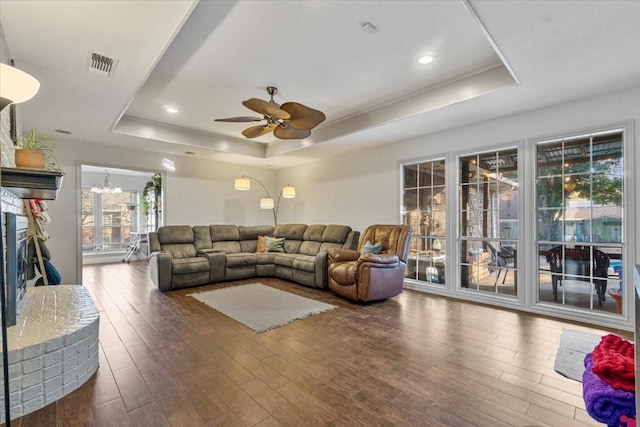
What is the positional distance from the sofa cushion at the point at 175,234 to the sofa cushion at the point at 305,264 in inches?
85.9

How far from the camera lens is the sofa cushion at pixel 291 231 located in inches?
252

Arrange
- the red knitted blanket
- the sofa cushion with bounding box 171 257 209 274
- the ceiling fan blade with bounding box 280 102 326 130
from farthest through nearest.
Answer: the sofa cushion with bounding box 171 257 209 274, the ceiling fan blade with bounding box 280 102 326 130, the red knitted blanket

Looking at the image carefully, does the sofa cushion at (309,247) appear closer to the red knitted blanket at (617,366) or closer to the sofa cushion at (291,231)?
the sofa cushion at (291,231)

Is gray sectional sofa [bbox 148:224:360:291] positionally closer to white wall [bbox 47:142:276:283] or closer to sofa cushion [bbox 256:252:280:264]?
sofa cushion [bbox 256:252:280:264]

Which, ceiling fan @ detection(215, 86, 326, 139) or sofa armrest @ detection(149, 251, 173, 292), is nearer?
ceiling fan @ detection(215, 86, 326, 139)

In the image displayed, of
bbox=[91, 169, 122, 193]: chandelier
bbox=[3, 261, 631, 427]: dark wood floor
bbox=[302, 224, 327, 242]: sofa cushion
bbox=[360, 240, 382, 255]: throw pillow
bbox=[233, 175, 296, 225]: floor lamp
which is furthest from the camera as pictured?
bbox=[91, 169, 122, 193]: chandelier

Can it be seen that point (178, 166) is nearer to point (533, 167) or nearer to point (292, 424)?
point (292, 424)

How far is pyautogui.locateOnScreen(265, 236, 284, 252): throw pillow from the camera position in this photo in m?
6.27

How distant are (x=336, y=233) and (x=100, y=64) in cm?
418

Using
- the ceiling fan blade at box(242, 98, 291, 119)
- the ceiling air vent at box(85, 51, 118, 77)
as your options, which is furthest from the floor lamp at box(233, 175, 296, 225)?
the ceiling air vent at box(85, 51, 118, 77)

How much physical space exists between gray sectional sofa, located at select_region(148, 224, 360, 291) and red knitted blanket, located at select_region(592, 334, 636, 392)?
378 centimetres

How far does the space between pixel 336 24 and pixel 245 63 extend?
1.12m

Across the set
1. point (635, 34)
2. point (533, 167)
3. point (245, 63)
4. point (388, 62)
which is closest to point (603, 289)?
point (533, 167)

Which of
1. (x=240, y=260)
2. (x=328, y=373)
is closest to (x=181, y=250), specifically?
(x=240, y=260)
